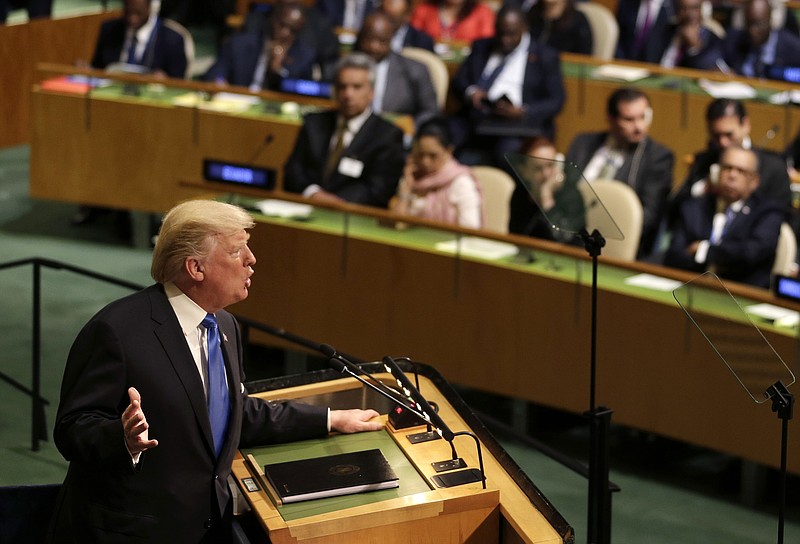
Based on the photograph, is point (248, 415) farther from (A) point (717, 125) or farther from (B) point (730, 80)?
(B) point (730, 80)

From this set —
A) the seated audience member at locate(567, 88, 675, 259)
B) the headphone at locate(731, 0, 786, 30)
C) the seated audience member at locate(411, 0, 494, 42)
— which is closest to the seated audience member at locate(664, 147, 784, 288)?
the seated audience member at locate(567, 88, 675, 259)

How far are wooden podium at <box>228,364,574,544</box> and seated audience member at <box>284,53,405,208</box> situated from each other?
3.55m

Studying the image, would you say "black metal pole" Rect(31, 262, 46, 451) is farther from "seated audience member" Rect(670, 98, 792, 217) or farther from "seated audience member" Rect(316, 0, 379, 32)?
"seated audience member" Rect(316, 0, 379, 32)

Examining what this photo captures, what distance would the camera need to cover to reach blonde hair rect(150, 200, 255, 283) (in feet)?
8.74

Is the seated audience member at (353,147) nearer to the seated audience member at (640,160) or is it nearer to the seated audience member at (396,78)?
the seated audience member at (640,160)

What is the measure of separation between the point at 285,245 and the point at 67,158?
261 centimetres

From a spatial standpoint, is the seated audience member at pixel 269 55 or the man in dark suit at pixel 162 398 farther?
the seated audience member at pixel 269 55

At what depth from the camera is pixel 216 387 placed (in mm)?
2785

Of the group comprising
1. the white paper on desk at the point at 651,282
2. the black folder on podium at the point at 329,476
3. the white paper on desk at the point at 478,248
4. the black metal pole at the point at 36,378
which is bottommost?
the black metal pole at the point at 36,378

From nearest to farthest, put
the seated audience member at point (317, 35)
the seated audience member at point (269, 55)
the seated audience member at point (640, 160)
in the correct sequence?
the seated audience member at point (640, 160)
the seated audience member at point (269, 55)
the seated audience member at point (317, 35)

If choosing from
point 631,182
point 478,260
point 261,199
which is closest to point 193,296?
point 478,260

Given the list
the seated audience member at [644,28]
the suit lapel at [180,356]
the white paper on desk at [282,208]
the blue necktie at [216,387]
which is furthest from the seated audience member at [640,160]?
the suit lapel at [180,356]

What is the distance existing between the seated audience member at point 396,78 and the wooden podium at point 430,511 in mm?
5055

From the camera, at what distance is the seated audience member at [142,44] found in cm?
858
